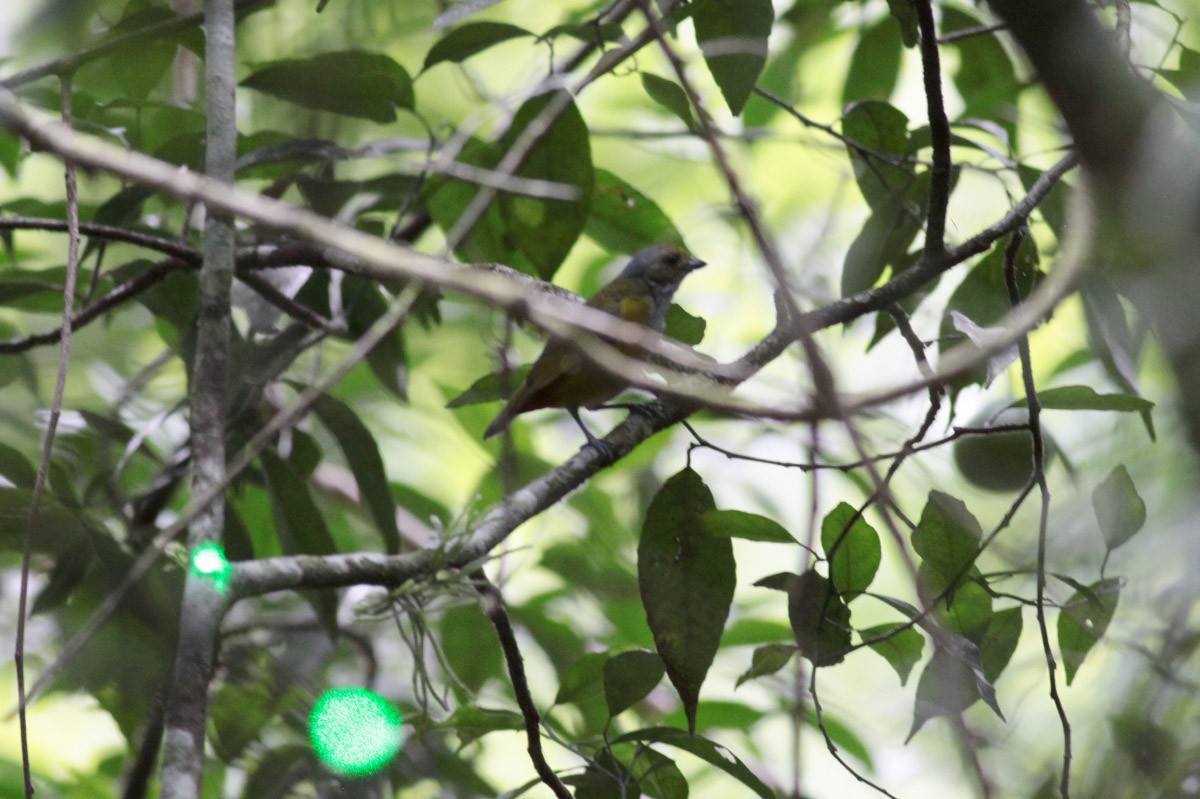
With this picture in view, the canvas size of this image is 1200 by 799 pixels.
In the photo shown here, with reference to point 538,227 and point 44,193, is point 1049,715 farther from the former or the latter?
point 44,193

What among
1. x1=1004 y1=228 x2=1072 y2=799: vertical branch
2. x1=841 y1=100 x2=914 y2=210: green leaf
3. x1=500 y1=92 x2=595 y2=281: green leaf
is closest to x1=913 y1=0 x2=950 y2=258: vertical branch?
x1=1004 y1=228 x2=1072 y2=799: vertical branch

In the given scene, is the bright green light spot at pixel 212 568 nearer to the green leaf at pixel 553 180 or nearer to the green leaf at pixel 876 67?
the green leaf at pixel 553 180

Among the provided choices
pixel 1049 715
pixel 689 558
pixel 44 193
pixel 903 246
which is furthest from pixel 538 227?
pixel 44 193

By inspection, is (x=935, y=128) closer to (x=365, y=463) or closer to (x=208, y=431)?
(x=208, y=431)

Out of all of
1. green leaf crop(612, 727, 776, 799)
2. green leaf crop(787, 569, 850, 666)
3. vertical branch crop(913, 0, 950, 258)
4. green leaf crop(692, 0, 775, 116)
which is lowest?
green leaf crop(612, 727, 776, 799)

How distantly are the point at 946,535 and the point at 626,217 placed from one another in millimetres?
1413

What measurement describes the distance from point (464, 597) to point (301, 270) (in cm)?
108

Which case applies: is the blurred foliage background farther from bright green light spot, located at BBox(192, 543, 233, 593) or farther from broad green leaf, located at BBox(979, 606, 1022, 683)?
bright green light spot, located at BBox(192, 543, 233, 593)

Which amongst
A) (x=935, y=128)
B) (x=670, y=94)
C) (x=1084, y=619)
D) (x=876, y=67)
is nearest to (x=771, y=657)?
(x=1084, y=619)

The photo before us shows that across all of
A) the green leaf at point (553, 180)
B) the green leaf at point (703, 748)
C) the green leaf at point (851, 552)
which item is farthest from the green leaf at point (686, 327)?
the green leaf at point (703, 748)

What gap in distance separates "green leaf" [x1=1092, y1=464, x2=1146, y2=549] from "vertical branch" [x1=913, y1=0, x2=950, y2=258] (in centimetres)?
52

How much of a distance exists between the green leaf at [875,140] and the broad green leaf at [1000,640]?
40.6 inches

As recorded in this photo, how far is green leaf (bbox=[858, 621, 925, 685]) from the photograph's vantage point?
5.90ft

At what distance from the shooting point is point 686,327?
7.67 feet
